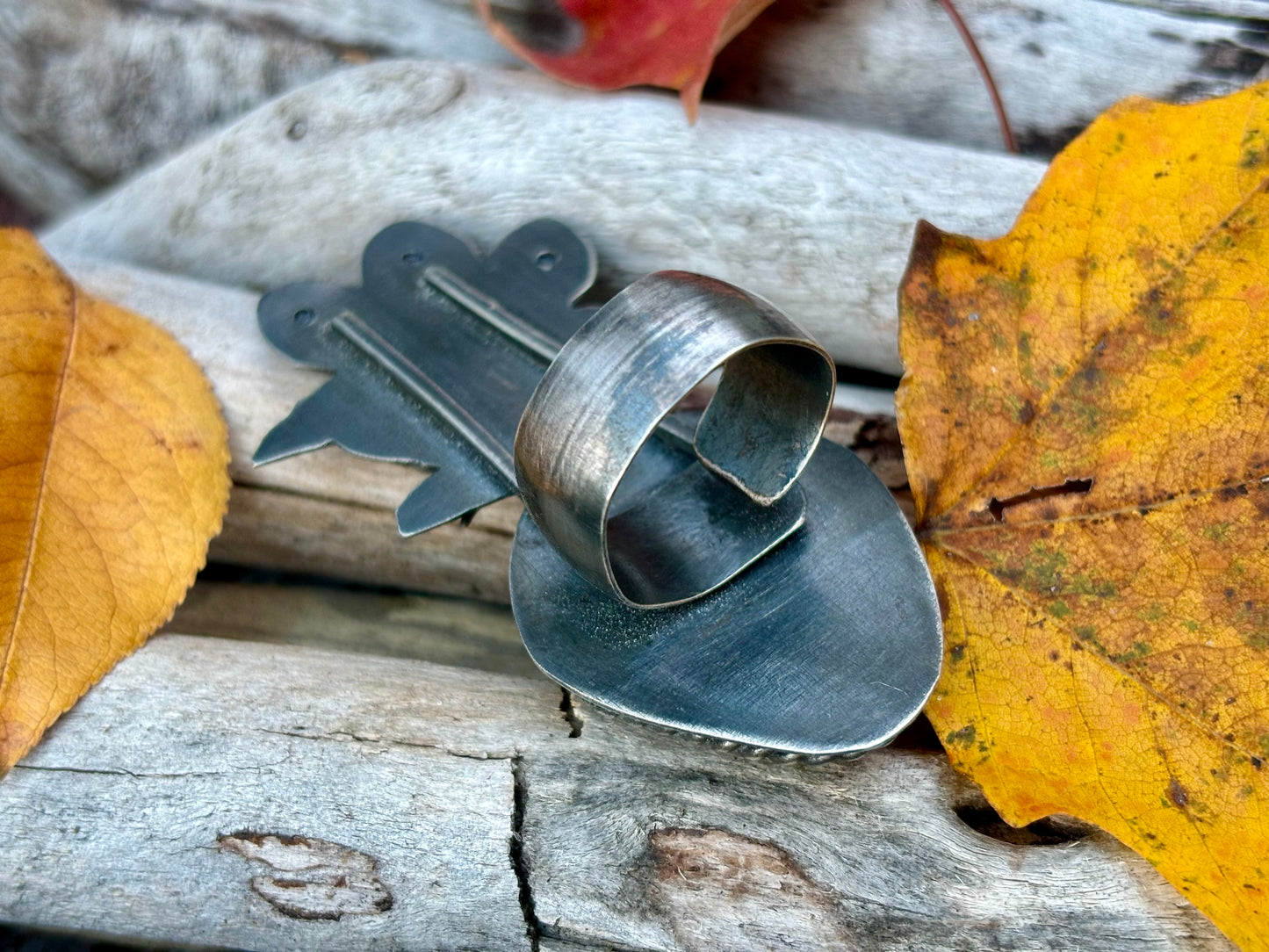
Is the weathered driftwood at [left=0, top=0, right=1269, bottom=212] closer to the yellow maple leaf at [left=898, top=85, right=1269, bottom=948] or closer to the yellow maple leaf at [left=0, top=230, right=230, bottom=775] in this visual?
the yellow maple leaf at [left=898, top=85, right=1269, bottom=948]

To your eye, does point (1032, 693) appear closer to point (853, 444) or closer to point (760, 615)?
point (760, 615)

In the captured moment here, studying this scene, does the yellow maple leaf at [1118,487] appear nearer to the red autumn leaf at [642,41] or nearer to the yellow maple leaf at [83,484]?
the red autumn leaf at [642,41]

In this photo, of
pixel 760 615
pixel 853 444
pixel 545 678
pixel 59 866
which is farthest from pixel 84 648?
pixel 853 444

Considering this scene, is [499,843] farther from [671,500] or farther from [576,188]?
[576,188]

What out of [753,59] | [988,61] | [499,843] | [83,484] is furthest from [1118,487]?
[83,484]

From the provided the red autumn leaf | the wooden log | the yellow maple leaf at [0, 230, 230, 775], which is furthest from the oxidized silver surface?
the wooden log
